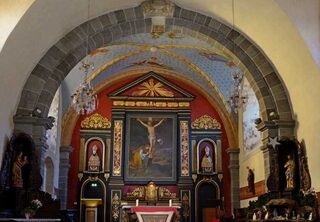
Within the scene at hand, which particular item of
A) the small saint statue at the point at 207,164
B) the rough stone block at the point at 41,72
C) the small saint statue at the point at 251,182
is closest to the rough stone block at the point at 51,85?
the rough stone block at the point at 41,72

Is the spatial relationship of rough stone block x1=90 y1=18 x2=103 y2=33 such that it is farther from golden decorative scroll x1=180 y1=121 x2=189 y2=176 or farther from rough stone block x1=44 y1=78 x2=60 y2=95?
golden decorative scroll x1=180 y1=121 x2=189 y2=176

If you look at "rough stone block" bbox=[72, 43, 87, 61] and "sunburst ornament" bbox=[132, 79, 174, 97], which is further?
"sunburst ornament" bbox=[132, 79, 174, 97]

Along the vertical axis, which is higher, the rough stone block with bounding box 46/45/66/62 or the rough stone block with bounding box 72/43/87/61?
the rough stone block with bounding box 72/43/87/61

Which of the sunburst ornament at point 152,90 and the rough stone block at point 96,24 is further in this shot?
the sunburst ornament at point 152,90

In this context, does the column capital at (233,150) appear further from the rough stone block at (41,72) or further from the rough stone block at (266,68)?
the rough stone block at (41,72)

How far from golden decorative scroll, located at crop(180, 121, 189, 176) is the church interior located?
0.13 feet

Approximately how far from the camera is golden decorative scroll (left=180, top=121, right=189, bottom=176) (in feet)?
57.8

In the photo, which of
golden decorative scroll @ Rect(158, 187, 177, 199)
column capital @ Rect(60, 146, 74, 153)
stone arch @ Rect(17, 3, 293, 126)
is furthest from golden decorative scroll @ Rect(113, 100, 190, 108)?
stone arch @ Rect(17, 3, 293, 126)

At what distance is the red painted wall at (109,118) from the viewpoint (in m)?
17.3

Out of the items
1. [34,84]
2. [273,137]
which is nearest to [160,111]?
[273,137]

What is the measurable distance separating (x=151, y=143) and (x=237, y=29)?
775 cm

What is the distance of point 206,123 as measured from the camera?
18.1 m

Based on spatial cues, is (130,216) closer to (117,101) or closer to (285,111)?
(117,101)

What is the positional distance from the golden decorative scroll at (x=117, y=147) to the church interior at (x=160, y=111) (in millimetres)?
37
